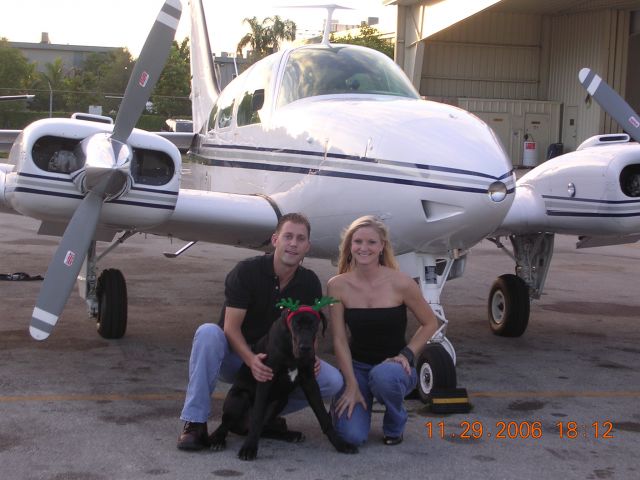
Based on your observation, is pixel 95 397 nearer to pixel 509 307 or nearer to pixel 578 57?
pixel 509 307

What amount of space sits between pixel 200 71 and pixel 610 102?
6.29m

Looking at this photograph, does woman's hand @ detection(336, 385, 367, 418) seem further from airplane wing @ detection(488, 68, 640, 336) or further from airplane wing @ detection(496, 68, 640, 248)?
airplane wing @ detection(488, 68, 640, 336)

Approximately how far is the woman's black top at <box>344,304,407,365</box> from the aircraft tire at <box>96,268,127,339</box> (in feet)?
10.7

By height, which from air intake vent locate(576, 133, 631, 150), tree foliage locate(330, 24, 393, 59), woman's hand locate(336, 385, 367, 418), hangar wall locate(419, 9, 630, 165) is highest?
tree foliage locate(330, 24, 393, 59)

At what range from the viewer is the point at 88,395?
20.2ft

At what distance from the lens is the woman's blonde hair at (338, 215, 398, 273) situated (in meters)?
5.26

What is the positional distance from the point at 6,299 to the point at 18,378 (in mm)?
3547

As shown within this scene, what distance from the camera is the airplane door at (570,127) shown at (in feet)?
127

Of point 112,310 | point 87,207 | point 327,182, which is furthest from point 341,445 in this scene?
point 112,310

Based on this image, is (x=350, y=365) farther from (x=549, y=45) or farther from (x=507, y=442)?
(x=549, y=45)

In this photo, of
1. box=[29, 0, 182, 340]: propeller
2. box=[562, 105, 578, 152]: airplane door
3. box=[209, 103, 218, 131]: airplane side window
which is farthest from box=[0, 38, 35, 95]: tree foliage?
box=[29, 0, 182, 340]: propeller

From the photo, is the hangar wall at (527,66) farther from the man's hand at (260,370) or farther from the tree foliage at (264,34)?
the tree foliage at (264,34)

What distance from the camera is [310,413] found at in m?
5.77

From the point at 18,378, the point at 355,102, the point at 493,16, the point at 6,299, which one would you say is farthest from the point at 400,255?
the point at 493,16
